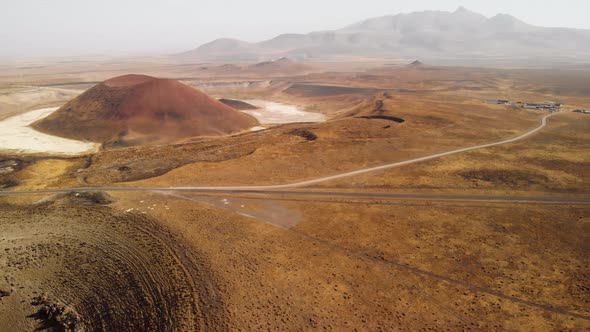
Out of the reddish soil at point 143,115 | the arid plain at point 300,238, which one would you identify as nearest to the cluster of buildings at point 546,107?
the arid plain at point 300,238

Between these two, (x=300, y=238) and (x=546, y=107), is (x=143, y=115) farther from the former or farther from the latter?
(x=546, y=107)

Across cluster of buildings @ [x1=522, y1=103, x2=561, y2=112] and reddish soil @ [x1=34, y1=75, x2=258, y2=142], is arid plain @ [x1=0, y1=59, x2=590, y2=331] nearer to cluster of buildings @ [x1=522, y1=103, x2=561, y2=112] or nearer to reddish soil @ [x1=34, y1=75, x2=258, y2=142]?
reddish soil @ [x1=34, y1=75, x2=258, y2=142]

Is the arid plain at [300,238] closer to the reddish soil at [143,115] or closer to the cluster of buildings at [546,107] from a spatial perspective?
the reddish soil at [143,115]

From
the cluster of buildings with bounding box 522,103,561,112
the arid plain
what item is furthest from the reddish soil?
the cluster of buildings with bounding box 522,103,561,112

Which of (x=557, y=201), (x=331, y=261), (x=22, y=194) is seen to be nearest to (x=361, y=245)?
(x=331, y=261)

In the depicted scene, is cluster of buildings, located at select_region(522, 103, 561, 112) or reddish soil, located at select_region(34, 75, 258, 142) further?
cluster of buildings, located at select_region(522, 103, 561, 112)
